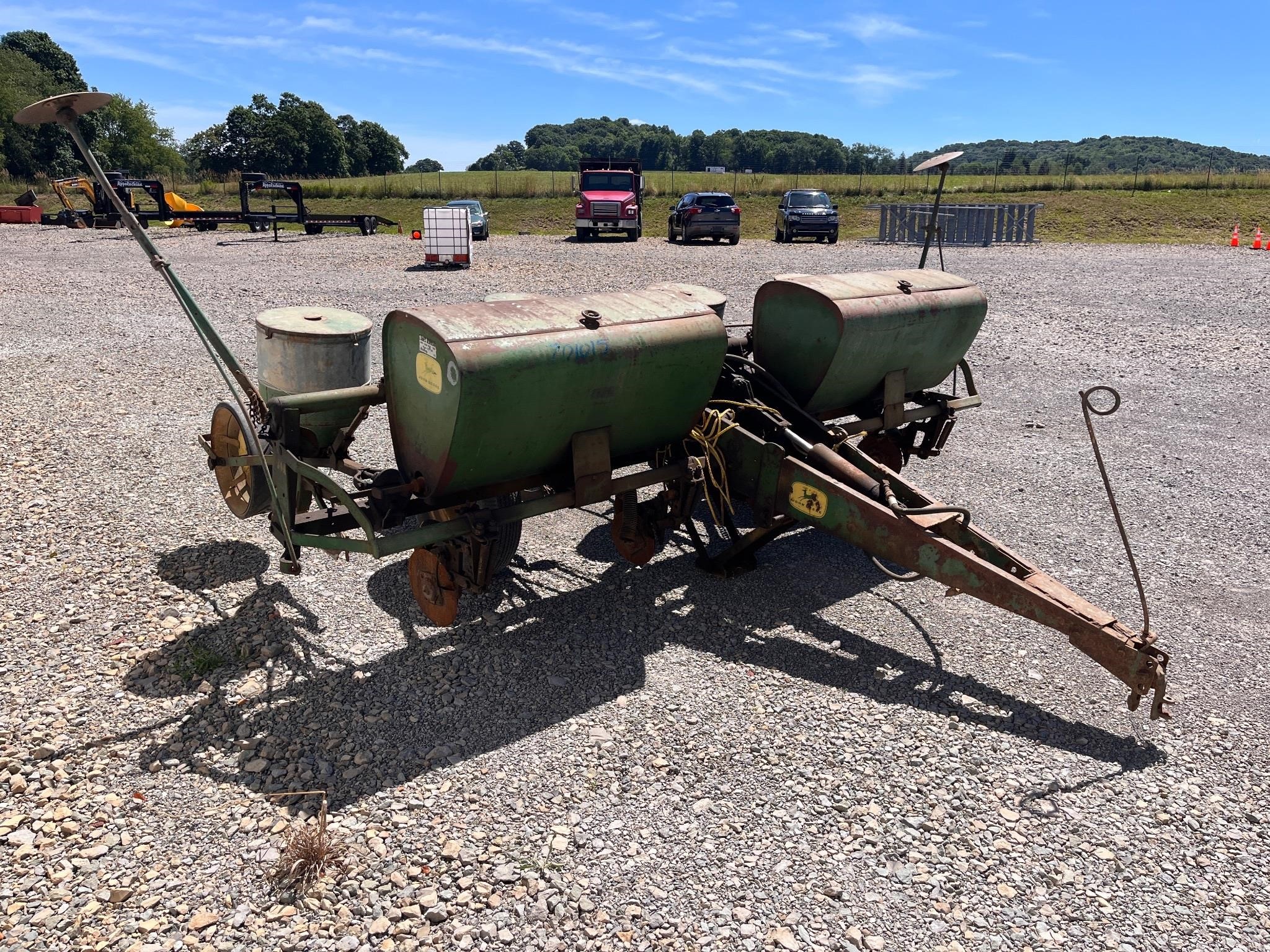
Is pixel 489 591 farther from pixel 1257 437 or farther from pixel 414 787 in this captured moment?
pixel 1257 437

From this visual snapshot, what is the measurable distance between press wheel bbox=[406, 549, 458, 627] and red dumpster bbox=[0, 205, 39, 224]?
114 feet

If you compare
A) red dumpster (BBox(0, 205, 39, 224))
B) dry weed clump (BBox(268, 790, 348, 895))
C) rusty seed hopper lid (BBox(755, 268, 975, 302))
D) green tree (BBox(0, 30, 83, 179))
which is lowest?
dry weed clump (BBox(268, 790, 348, 895))

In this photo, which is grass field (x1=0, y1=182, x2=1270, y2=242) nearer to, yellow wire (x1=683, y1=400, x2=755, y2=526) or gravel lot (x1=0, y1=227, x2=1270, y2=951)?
gravel lot (x1=0, y1=227, x2=1270, y2=951)

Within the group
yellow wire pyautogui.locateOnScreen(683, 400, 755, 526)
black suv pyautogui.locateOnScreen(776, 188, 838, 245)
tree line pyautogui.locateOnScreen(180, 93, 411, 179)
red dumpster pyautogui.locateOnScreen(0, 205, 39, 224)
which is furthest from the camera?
tree line pyautogui.locateOnScreen(180, 93, 411, 179)

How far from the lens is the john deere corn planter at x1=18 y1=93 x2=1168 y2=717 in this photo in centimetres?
384

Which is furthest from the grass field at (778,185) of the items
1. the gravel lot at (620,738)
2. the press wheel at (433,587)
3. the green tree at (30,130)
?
the press wheel at (433,587)

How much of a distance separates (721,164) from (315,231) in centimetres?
11465

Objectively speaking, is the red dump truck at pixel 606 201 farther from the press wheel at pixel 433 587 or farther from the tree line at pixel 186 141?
the tree line at pixel 186 141

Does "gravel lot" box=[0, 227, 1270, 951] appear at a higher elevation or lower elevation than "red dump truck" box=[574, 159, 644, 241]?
lower

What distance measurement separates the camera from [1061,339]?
12102 mm

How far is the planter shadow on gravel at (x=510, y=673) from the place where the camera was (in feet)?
12.2

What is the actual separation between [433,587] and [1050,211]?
34.1 m

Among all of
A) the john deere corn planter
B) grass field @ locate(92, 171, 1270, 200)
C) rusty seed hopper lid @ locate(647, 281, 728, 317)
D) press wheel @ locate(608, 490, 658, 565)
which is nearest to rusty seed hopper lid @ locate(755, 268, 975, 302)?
the john deere corn planter

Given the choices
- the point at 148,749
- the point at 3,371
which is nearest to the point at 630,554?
the point at 148,749
